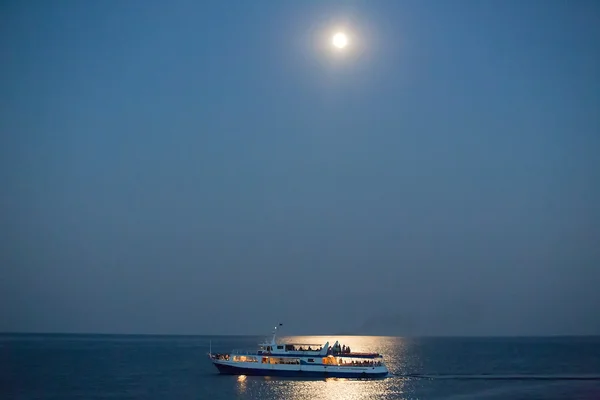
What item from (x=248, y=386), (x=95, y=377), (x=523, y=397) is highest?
(x=95, y=377)

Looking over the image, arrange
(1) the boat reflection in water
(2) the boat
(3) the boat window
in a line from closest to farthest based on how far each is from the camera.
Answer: (1) the boat reflection in water
(2) the boat
(3) the boat window

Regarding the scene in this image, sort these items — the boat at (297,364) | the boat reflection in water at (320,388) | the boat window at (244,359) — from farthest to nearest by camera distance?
the boat window at (244,359)
the boat at (297,364)
the boat reflection in water at (320,388)

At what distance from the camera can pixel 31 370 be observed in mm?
106812

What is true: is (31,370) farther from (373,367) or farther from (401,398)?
(401,398)

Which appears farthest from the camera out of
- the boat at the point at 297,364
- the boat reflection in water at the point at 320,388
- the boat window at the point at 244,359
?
the boat window at the point at 244,359

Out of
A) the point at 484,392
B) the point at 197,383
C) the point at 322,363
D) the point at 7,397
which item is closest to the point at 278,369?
the point at 322,363

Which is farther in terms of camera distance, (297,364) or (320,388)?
(297,364)

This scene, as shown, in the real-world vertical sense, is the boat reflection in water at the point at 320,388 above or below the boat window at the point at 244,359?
below

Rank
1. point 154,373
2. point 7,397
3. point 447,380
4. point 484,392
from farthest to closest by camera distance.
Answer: point 154,373 < point 447,380 < point 484,392 < point 7,397

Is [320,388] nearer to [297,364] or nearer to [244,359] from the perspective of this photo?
[297,364]

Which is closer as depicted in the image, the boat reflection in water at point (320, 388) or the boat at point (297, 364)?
the boat reflection in water at point (320, 388)

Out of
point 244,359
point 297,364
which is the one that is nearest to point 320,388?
point 297,364

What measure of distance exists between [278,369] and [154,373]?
26.5 metres

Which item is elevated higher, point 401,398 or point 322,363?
point 322,363
